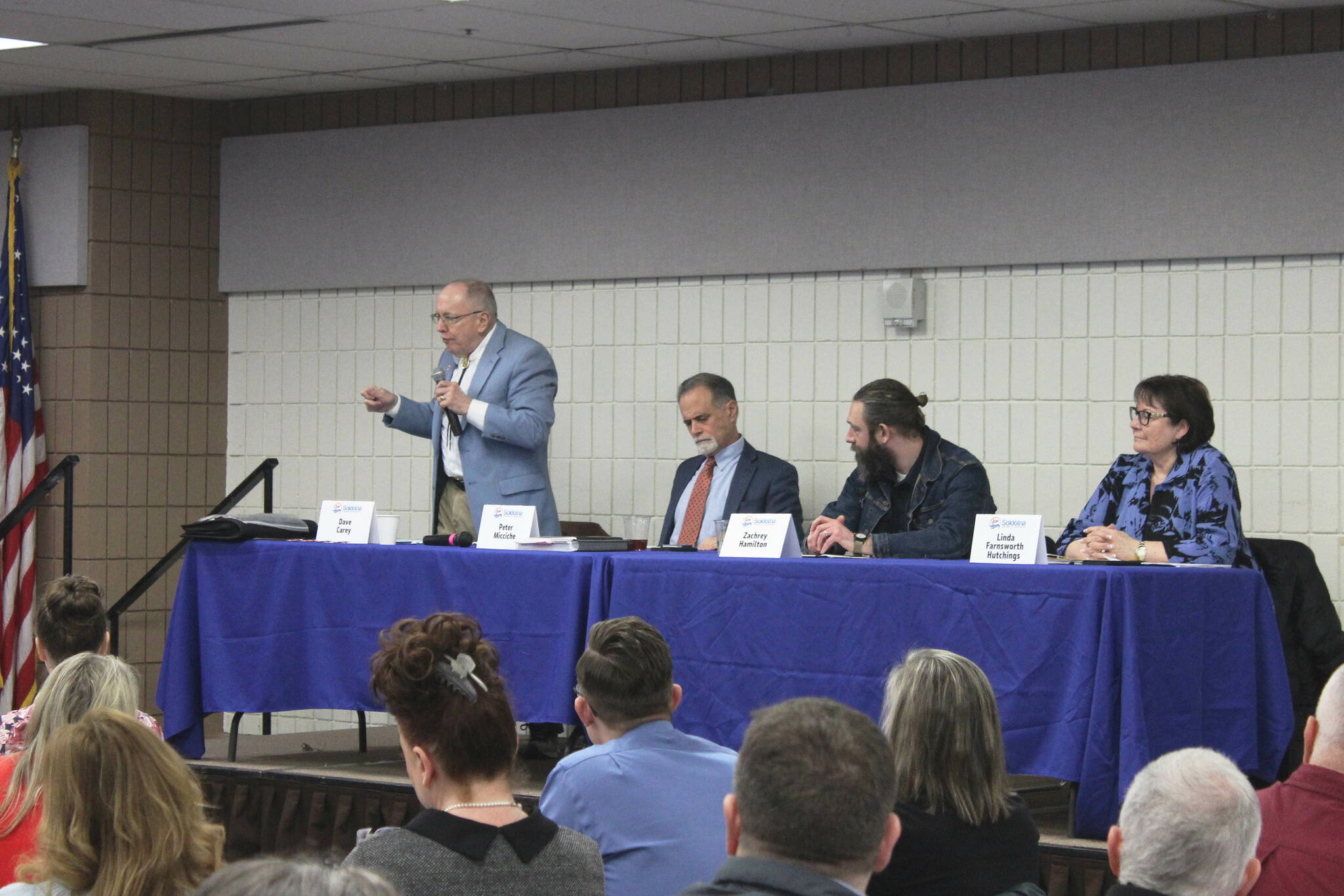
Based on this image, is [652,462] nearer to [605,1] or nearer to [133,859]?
[605,1]

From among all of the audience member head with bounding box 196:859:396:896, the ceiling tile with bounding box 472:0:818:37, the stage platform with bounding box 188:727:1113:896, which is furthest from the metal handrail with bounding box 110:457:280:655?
the audience member head with bounding box 196:859:396:896

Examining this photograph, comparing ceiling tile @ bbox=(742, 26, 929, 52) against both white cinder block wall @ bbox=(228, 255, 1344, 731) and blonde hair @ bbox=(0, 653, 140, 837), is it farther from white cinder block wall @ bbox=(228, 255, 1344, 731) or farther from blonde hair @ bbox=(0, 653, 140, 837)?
blonde hair @ bbox=(0, 653, 140, 837)

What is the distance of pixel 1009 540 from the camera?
12.8ft

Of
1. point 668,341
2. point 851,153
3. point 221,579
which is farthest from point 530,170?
point 221,579

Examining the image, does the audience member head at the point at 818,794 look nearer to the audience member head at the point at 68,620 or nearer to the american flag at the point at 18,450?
the audience member head at the point at 68,620

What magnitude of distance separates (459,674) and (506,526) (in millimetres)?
2467

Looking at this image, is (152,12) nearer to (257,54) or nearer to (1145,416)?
(257,54)

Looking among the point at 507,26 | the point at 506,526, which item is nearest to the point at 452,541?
the point at 506,526

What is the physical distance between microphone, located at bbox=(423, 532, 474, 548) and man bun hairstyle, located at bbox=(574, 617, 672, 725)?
1860 mm

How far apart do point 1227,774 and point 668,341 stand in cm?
454

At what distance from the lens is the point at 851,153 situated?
5.96 meters

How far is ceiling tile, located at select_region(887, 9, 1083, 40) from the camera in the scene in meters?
5.37

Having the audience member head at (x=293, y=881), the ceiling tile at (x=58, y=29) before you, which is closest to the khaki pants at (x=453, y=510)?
the ceiling tile at (x=58, y=29)

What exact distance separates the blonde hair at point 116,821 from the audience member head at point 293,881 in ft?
2.06
